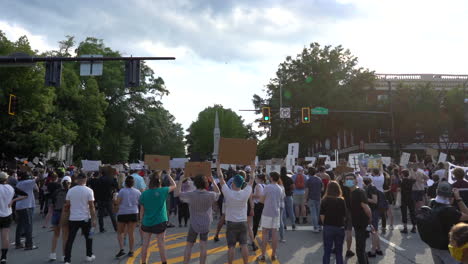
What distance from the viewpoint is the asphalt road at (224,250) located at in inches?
320

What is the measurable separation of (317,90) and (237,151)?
36.6 metres

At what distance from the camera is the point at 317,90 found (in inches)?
1679

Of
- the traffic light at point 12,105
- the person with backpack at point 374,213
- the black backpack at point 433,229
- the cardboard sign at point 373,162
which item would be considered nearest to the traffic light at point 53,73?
the traffic light at point 12,105

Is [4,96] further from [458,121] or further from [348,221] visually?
[458,121]

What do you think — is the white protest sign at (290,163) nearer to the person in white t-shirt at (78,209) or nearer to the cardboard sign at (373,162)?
the cardboard sign at (373,162)

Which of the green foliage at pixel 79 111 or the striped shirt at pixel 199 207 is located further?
the green foliage at pixel 79 111

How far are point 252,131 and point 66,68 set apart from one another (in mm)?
24793

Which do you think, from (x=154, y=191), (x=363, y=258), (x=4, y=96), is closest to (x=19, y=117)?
(x=4, y=96)

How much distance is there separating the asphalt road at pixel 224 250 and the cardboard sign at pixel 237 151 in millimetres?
2149

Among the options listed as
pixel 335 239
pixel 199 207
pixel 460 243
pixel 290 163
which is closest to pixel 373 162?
pixel 290 163

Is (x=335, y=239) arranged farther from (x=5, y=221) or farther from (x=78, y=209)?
(x=5, y=221)

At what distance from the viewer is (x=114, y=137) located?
143 ft

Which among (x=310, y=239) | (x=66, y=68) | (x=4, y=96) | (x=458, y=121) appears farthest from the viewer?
(x=458, y=121)

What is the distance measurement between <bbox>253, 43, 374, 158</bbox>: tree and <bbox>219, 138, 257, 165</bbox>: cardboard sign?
3466 centimetres
